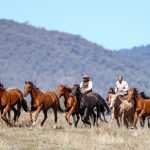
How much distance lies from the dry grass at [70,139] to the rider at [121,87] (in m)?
4.15

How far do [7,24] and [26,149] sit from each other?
575 feet

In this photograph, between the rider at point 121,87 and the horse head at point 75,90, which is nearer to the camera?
the horse head at point 75,90

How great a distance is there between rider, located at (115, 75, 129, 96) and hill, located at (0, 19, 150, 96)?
11841cm

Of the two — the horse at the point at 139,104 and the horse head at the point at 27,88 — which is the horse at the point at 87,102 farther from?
the horse at the point at 139,104

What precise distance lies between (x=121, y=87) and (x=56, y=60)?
5610 inches

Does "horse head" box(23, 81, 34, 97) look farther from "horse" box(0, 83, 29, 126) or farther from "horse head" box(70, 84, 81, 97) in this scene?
"horse head" box(70, 84, 81, 97)

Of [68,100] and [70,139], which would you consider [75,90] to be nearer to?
[68,100]

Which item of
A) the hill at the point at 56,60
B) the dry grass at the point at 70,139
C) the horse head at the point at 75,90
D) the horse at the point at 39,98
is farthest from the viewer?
the hill at the point at 56,60

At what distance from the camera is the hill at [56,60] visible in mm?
157625

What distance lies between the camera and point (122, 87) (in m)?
28.3

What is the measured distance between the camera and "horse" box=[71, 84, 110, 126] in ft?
85.3

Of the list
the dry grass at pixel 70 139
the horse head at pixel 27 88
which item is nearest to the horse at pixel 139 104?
the dry grass at pixel 70 139

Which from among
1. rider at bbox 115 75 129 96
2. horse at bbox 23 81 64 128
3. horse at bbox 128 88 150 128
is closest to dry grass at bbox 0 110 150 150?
horse at bbox 23 81 64 128

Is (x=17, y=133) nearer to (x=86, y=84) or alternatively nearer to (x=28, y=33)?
(x=86, y=84)
